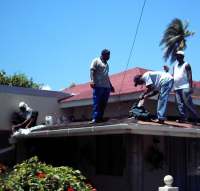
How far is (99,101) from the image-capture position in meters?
11.4

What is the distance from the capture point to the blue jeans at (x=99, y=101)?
11.3m

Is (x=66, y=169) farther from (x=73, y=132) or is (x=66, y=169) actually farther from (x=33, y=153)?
(x=33, y=153)

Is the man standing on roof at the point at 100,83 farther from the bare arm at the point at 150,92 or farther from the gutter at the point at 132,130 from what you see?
the bare arm at the point at 150,92

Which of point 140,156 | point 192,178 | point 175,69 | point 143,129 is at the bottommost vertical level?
point 192,178

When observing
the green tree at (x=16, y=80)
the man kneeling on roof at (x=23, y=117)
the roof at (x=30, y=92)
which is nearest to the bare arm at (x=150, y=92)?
the man kneeling on roof at (x=23, y=117)

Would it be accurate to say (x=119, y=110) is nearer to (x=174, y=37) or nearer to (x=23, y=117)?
(x=23, y=117)

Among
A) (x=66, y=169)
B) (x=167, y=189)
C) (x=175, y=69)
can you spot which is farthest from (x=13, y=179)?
(x=175, y=69)

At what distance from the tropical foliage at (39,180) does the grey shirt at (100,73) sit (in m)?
4.13

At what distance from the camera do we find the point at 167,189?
8.32 metres

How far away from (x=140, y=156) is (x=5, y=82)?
1023 inches

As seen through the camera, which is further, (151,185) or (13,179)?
(151,185)

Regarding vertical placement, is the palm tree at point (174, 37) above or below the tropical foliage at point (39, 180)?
above

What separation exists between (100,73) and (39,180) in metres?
4.69

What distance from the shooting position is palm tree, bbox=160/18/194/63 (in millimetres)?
39688
